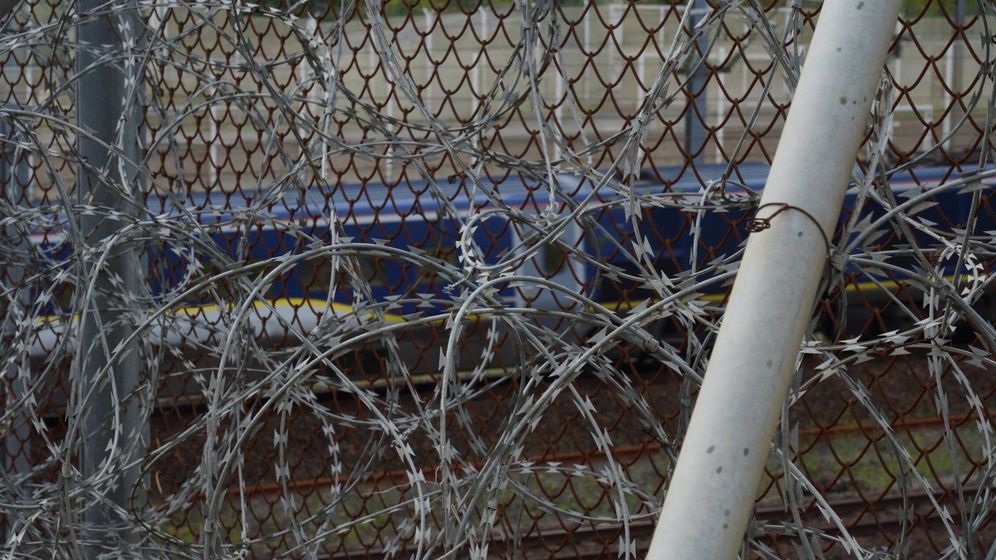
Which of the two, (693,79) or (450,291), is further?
(693,79)

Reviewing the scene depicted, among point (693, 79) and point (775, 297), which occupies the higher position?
point (775, 297)

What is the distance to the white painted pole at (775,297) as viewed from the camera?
828 millimetres

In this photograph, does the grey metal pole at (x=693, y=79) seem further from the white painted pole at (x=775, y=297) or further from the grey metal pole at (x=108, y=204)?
the grey metal pole at (x=108, y=204)

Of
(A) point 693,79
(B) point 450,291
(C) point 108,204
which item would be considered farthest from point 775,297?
(A) point 693,79

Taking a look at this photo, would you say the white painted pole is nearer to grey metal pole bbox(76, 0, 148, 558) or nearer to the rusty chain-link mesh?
the rusty chain-link mesh

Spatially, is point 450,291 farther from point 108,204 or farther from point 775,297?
point 775,297

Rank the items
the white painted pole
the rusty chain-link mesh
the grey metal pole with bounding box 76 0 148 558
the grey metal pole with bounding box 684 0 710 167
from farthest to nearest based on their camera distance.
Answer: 1. the grey metal pole with bounding box 76 0 148 558
2. the grey metal pole with bounding box 684 0 710 167
3. the rusty chain-link mesh
4. the white painted pole

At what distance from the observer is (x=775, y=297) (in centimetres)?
87

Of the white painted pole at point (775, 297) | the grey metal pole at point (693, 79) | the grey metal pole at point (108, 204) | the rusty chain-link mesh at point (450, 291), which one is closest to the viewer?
the white painted pole at point (775, 297)

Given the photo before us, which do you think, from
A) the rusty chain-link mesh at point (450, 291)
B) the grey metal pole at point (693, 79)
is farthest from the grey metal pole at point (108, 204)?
the grey metal pole at point (693, 79)

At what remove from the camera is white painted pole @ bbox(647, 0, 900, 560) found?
2.72ft

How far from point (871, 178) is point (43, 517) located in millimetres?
1656

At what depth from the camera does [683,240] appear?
302 inches

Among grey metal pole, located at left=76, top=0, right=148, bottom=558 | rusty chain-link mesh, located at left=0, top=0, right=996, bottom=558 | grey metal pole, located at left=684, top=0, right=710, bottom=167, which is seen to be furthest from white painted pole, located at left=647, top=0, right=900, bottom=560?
grey metal pole, located at left=76, top=0, right=148, bottom=558
